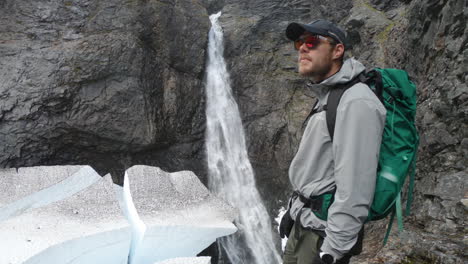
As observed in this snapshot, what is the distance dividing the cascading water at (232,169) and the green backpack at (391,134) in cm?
886

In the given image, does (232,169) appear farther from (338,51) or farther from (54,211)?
(338,51)

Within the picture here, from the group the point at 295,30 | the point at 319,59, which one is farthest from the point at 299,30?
the point at 319,59

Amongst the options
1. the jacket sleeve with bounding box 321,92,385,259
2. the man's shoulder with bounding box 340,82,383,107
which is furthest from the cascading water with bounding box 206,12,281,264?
the man's shoulder with bounding box 340,82,383,107

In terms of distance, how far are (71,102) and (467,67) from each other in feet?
35.6

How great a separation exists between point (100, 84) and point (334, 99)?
10855 millimetres

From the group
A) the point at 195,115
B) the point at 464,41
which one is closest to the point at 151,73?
the point at 195,115

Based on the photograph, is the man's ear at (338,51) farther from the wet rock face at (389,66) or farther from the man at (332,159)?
the wet rock face at (389,66)

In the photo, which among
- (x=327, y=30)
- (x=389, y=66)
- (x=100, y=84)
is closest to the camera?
(x=327, y=30)

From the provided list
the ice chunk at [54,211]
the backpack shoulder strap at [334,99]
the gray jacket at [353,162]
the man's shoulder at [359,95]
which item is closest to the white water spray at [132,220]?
the ice chunk at [54,211]

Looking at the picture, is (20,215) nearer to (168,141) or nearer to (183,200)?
(183,200)

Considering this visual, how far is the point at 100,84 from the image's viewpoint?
37.8ft

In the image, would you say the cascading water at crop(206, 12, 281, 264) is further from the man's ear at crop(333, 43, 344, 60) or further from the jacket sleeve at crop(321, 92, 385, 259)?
the man's ear at crop(333, 43, 344, 60)

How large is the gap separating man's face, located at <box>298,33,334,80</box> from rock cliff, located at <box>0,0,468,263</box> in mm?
5934

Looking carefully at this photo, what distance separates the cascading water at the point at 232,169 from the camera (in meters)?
10.7
